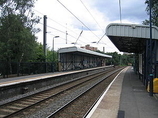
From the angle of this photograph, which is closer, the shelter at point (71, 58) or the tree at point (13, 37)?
the tree at point (13, 37)

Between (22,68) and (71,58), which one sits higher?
(71,58)

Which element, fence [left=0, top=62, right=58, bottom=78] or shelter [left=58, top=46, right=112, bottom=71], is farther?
shelter [left=58, top=46, right=112, bottom=71]

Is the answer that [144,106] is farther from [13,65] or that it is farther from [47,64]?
[47,64]

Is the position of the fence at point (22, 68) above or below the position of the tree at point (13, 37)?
below

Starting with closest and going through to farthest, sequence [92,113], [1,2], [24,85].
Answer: [92,113], [24,85], [1,2]

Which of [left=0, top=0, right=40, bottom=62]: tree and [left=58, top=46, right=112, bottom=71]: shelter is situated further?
[left=58, top=46, right=112, bottom=71]: shelter

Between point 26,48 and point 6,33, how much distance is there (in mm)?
3464

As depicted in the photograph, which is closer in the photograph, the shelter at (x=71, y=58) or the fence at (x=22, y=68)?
the fence at (x=22, y=68)

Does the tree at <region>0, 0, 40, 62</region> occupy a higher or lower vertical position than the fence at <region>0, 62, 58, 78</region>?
higher

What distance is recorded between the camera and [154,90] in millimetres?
10289

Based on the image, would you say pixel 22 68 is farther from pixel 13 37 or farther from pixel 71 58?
pixel 71 58

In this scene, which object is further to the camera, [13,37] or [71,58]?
[71,58]

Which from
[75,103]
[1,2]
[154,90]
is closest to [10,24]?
[1,2]

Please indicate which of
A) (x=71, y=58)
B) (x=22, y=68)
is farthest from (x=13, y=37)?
(x=71, y=58)
